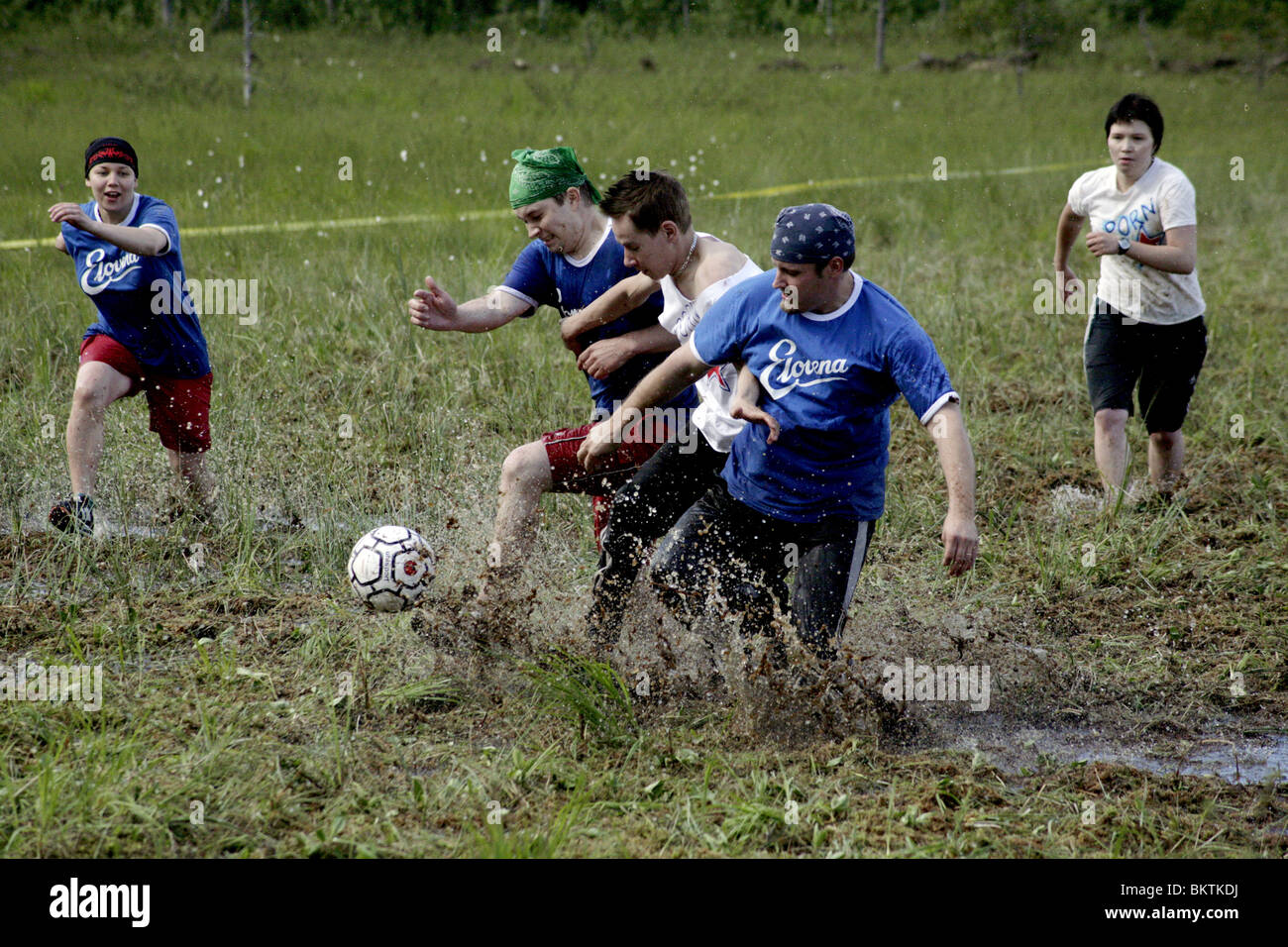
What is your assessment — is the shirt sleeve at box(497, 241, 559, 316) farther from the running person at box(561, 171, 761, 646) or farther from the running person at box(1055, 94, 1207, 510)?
the running person at box(1055, 94, 1207, 510)

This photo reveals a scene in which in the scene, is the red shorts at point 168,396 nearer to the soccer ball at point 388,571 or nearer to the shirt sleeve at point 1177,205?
the soccer ball at point 388,571

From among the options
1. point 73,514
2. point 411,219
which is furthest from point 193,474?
point 411,219

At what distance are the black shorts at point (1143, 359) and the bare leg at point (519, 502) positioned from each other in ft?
9.94

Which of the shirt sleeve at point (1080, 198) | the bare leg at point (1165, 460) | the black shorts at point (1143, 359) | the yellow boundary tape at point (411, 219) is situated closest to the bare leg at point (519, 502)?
the black shorts at point (1143, 359)

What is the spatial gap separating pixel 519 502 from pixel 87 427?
7.77 feet

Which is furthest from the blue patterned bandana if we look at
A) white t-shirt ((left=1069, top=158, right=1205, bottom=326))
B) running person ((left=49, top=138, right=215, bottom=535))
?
running person ((left=49, top=138, right=215, bottom=535))

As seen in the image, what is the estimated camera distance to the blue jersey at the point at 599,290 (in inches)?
182

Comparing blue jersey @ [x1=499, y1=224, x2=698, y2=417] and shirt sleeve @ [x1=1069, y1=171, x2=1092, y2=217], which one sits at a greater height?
shirt sleeve @ [x1=1069, y1=171, x2=1092, y2=217]

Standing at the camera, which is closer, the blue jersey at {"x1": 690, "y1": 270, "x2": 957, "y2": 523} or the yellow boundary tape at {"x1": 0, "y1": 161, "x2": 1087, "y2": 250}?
the blue jersey at {"x1": 690, "y1": 270, "x2": 957, "y2": 523}

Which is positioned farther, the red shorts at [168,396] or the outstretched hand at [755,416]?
the red shorts at [168,396]

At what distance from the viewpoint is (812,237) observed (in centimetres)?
358

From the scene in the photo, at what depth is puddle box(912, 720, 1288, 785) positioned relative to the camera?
400 cm

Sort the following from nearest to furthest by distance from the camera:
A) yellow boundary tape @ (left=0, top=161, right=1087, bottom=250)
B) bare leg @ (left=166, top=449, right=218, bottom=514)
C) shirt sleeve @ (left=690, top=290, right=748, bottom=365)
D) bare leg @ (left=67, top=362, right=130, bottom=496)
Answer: shirt sleeve @ (left=690, top=290, right=748, bottom=365), bare leg @ (left=67, top=362, right=130, bottom=496), bare leg @ (left=166, top=449, right=218, bottom=514), yellow boundary tape @ (left=0, top=161, right=1087, bottom=250)

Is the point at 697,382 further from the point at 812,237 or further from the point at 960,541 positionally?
the point at 960,541
